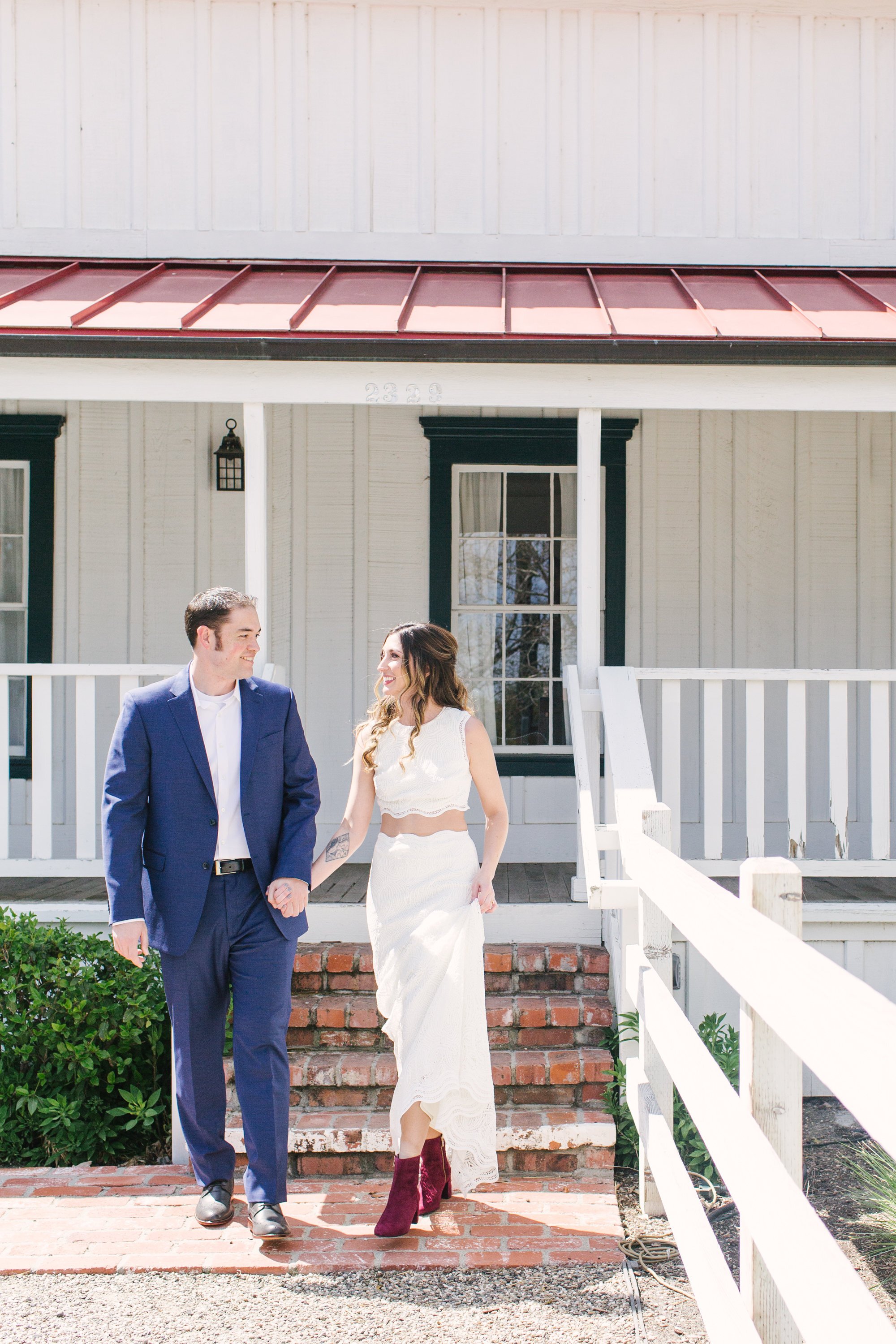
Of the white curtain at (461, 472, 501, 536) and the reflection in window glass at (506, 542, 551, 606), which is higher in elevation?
the white curtain at (461, 472, 501, 536)

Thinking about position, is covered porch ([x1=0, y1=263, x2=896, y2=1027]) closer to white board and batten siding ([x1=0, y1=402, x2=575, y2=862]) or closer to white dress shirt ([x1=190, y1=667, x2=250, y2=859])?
white board and batten siding ([x1=0, y1=402, x2=575, y2=862])

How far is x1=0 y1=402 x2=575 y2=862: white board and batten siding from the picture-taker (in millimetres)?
6777

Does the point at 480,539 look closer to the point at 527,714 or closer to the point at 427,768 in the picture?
the point at 527,714

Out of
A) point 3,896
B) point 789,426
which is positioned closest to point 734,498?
point 789,426

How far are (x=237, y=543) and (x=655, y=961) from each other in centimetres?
417

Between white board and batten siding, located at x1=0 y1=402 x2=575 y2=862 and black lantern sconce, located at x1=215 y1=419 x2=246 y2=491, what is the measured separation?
0.20ft

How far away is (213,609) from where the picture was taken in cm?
337

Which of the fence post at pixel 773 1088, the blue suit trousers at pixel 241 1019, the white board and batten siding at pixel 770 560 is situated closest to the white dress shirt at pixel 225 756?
the blue suit trousers at pixel 241 1019

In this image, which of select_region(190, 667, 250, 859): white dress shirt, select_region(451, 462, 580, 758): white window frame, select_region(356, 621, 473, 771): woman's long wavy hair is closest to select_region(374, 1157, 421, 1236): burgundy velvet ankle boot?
select_region(190, 667, 250, 859): white dress shirt

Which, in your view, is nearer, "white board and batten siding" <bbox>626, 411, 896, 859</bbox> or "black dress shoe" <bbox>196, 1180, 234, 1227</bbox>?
"black dress shoe" <bbox>196, 1180, 234, 1227</bbox>

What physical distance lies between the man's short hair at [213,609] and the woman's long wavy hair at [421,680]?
0.49 meters

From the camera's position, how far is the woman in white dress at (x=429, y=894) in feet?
11.2

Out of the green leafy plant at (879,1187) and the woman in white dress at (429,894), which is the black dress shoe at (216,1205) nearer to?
the woman in white dress at (429,894)

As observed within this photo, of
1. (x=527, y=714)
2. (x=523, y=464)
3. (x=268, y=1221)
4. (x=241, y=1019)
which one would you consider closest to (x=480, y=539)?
(x=523, y=464)
